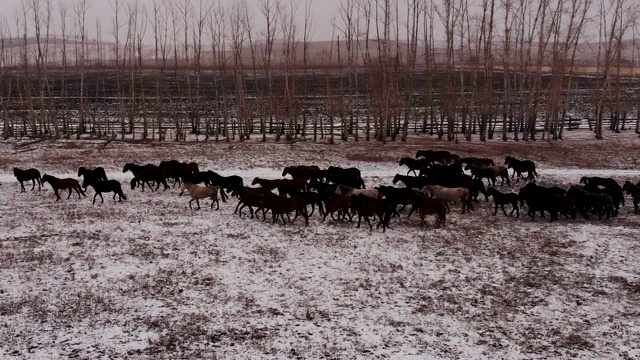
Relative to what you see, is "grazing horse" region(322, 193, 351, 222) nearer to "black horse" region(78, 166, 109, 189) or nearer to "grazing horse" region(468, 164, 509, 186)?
"grazing horse" region(468, 164, 509, 186)

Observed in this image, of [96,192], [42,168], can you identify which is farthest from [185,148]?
[96,192]

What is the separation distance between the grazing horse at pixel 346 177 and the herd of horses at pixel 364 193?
37 millimetres

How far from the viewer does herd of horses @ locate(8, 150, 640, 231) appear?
1491 cm

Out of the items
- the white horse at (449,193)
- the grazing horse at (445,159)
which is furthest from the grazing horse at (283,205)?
the grazing horse at (445,159)

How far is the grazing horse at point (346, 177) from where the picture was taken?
18.7m

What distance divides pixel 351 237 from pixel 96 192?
30.4 feet

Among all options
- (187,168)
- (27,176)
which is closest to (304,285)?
(187,168)

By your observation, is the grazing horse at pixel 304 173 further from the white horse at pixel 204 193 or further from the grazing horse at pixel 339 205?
the grazing horse at pixel 339 205

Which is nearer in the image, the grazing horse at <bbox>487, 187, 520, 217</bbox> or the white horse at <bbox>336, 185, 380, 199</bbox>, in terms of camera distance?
the grazing horse at <bbox>487, 187, 520, 217</bbox>

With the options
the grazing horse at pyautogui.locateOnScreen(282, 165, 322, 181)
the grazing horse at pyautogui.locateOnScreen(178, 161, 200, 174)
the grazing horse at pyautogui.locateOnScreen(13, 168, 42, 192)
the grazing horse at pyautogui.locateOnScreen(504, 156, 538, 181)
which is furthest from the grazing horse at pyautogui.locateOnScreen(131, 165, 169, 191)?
the grazing horse at pyautogui.locateOnScreen(504, 156, 538, 181)

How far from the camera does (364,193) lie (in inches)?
648

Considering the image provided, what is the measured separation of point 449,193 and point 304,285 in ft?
26.6

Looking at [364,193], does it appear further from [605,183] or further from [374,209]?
[605,183]

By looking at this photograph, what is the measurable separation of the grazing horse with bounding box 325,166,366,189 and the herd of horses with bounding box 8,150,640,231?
0.12 feet
